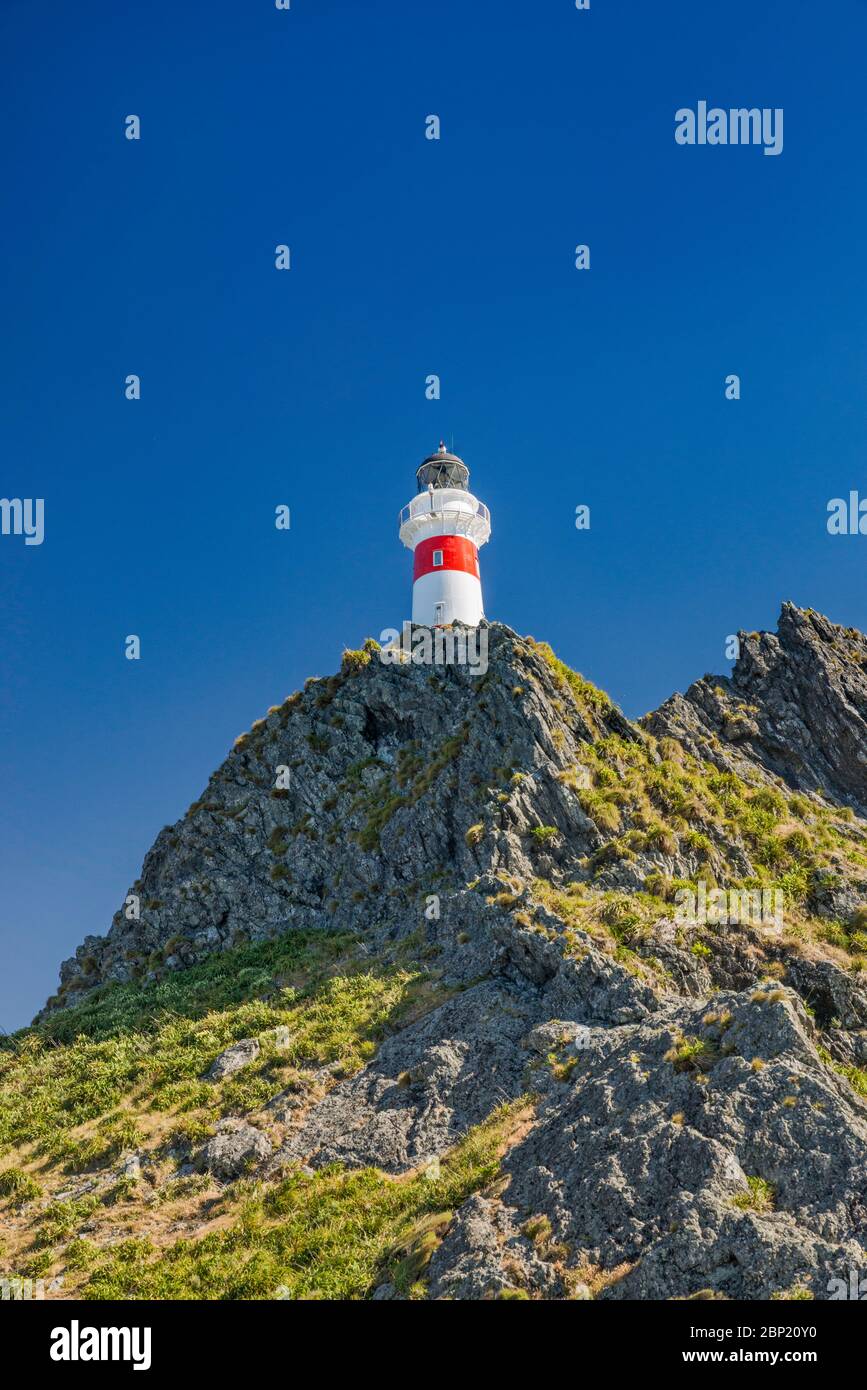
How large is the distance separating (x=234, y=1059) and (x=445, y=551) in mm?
33749

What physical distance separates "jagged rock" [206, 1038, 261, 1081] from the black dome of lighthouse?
131ft

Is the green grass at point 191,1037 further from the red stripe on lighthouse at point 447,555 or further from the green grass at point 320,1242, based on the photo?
the red stripe on lighthouse at point 447,555

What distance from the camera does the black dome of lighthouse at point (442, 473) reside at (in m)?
58.6

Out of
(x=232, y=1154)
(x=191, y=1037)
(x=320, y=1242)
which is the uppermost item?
(x=191, y=1037)

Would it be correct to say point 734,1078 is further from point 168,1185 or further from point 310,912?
point 310,912

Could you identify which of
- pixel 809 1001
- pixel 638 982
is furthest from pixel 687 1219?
pixel 809 1001

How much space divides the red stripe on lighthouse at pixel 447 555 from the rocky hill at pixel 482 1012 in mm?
11154

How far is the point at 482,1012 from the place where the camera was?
76.8 feet

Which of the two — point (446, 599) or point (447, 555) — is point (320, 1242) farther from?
point (447, 555)

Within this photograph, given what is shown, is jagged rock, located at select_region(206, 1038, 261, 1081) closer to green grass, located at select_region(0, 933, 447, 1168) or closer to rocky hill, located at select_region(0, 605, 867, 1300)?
rocky hill, located at select_region(0, 605, 867, 1300)

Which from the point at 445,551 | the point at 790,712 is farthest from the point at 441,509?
the point at 790,712

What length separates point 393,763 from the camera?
39.7m

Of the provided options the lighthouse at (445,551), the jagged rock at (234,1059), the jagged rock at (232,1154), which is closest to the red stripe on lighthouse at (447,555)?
the lighthouse at (445,551)
